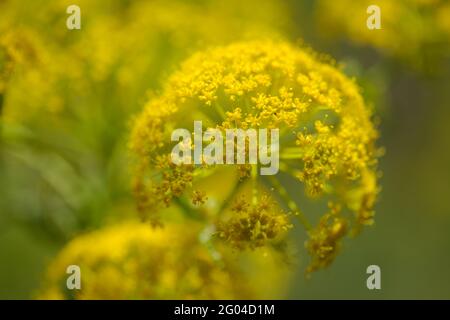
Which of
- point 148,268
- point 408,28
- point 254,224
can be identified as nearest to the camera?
point 254,224

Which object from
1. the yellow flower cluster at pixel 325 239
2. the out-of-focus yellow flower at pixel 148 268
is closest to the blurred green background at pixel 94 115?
the out-of-focus yellow flower at pixel 148 268

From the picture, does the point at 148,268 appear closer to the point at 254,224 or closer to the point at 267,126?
the point at 254,224

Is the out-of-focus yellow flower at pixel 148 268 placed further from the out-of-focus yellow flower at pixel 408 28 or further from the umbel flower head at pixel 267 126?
the out-of-focus yellow flower at pixel 408 28

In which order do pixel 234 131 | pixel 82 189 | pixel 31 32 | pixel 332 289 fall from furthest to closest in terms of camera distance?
pixel 332 289
pixel 82 189
pixel 31 32
pixel 234 131

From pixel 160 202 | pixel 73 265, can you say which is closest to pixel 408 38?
pixel 160 202

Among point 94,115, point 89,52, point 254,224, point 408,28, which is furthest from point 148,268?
point 408,28
